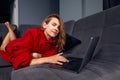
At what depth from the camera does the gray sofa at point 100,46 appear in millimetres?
1212

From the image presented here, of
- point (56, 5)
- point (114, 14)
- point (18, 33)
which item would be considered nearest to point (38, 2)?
point (56, 5)

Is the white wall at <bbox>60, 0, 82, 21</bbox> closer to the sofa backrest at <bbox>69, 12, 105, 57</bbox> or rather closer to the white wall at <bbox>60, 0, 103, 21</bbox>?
the white wall at <bbox>60, 0, 103, 21</bbox>

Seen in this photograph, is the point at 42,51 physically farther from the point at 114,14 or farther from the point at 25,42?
the point at 114,14

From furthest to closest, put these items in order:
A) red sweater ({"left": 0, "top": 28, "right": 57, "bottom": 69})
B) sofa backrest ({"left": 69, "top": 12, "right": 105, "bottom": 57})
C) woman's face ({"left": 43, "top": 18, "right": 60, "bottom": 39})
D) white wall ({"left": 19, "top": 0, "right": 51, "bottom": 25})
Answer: white wall ({"left": 19, "top": 0, "right": 51, "bottom": 25}), sofa backrest ({"left": 69, "top": 12, "right": 105, "bottom": 57}), woman's face ({"left": 43, "top": 18, "right": 60, "bottom": 39}), red sweater ({"left": 0, "top": 28, "right": 57, "bottom": 69})

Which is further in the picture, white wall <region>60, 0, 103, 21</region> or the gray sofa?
white wall <region>60, 0, 103, 21</region>

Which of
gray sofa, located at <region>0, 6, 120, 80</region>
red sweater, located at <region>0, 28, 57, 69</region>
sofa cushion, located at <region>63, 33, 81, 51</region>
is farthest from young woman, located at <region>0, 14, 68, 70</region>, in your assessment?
sofa cushion, located at <region>63, 33, 81, 51</region>

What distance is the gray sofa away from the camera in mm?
1212

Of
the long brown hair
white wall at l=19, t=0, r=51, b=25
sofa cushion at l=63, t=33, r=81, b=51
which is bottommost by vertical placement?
sofa cushion at l=63, t=33, r=81, b=51

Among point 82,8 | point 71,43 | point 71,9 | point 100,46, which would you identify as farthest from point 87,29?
point 71,9

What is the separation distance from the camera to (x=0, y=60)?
6.63 ft

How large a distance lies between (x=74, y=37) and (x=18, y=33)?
97 cm

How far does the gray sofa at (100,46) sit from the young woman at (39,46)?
19 centimetres

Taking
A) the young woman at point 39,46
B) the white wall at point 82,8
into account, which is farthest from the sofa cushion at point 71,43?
the white wall at point 82,8

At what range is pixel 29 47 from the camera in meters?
1.54
